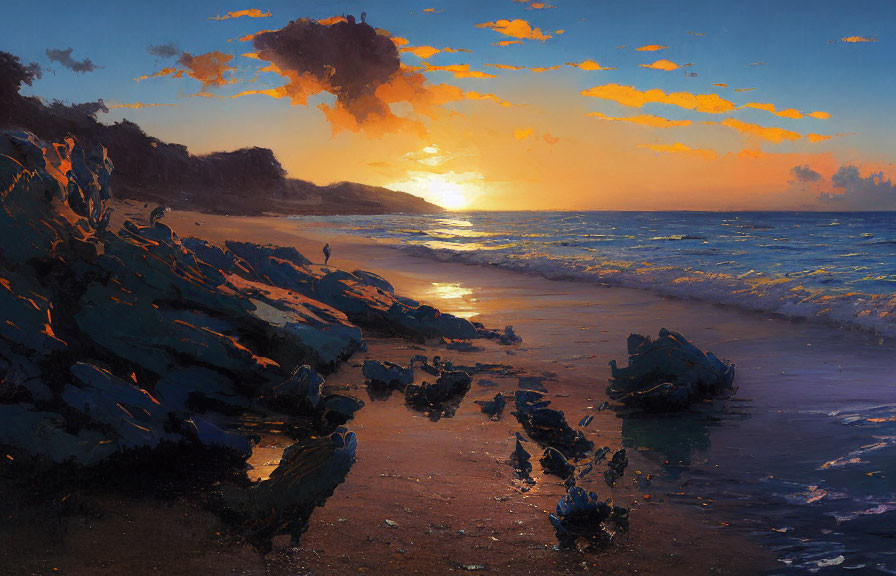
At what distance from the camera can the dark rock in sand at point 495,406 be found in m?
4.37

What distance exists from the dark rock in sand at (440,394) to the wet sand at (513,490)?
132 mm

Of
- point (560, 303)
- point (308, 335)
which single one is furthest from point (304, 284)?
point (560, 303)

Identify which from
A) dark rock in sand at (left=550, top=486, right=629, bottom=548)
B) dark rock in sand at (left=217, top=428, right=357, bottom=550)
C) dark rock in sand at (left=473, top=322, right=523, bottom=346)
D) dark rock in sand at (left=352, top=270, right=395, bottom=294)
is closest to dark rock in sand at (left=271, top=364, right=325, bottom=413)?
dark rock in sand at (left=217, top=428, right=357, bottom=550)

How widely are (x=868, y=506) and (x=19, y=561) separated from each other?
3.91 meters

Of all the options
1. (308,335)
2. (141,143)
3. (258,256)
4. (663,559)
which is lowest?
(663,559)

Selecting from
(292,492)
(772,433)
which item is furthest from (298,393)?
(772,433)

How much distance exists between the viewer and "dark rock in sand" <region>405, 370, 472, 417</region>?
14.7 ft

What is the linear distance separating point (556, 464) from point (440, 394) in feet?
4.88

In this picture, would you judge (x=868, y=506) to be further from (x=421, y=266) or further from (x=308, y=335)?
(x=421, y=266)

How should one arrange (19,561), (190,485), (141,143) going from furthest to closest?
A: (141,143), (190,485), (19,561)

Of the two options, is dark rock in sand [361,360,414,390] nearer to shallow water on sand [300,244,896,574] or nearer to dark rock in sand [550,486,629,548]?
shallow water on sand [300,244,896,574]

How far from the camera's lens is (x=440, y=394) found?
15.2 feet

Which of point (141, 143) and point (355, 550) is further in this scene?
point (141, 143)

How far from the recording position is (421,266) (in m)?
17.5
